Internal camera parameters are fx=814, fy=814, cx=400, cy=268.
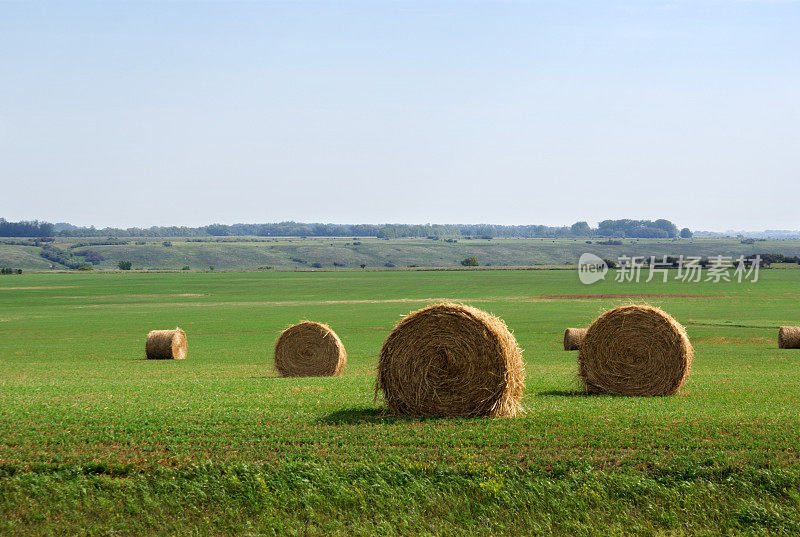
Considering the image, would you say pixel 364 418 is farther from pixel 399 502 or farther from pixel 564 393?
pixel 564 393

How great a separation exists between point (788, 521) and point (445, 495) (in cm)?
425

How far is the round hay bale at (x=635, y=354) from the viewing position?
18.5 m

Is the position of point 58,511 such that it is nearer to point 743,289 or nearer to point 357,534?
point 357,534

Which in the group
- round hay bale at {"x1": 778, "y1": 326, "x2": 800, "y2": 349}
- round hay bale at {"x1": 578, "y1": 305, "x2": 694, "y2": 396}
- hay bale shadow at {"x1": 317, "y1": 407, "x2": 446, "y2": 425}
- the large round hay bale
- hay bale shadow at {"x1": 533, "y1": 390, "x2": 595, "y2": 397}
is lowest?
the large round hay bale

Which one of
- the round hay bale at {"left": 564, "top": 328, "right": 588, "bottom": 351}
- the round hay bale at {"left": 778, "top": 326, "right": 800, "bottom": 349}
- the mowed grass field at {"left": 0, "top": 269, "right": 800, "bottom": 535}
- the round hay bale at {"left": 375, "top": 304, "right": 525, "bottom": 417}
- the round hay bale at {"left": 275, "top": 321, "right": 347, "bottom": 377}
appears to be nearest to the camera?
the mowed grass field at {"left": 0, "top": 269, "right": 800, "bottom": 535}

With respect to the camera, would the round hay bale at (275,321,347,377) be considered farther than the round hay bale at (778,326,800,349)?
No

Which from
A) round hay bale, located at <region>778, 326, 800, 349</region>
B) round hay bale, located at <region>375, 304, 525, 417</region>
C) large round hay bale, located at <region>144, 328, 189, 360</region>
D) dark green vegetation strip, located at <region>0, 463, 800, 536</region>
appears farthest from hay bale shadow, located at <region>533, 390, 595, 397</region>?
round hay bale, located at <region>778, 326, 800, 349</region>

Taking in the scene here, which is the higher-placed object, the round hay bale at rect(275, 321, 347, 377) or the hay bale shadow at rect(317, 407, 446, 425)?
the hay bale shadow at rect(317, 407, 446, 425)

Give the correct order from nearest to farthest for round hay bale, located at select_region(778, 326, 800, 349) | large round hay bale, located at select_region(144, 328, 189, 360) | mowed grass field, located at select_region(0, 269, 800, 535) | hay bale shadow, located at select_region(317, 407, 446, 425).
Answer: mowed grass field, located at select_region(0, 269, 800, 535), hay bale shadow, located at select_region(317, 407, 446, 425), large round hay bale, located at select_region(144, 328, 189, 360), round hay bale, located at select_region(778, 326, 800, 349)

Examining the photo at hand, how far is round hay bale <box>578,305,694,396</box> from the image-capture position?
18.5 metres

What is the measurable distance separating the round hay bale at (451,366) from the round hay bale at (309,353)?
1096 centimetres

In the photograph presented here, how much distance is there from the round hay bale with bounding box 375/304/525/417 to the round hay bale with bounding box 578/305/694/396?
4.41 metres

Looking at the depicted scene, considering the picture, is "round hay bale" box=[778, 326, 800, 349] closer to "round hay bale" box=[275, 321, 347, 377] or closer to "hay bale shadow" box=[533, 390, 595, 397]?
"hay bale shadow" box=[533, 390, 595, 397]

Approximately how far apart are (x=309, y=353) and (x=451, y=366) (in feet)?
40.4
